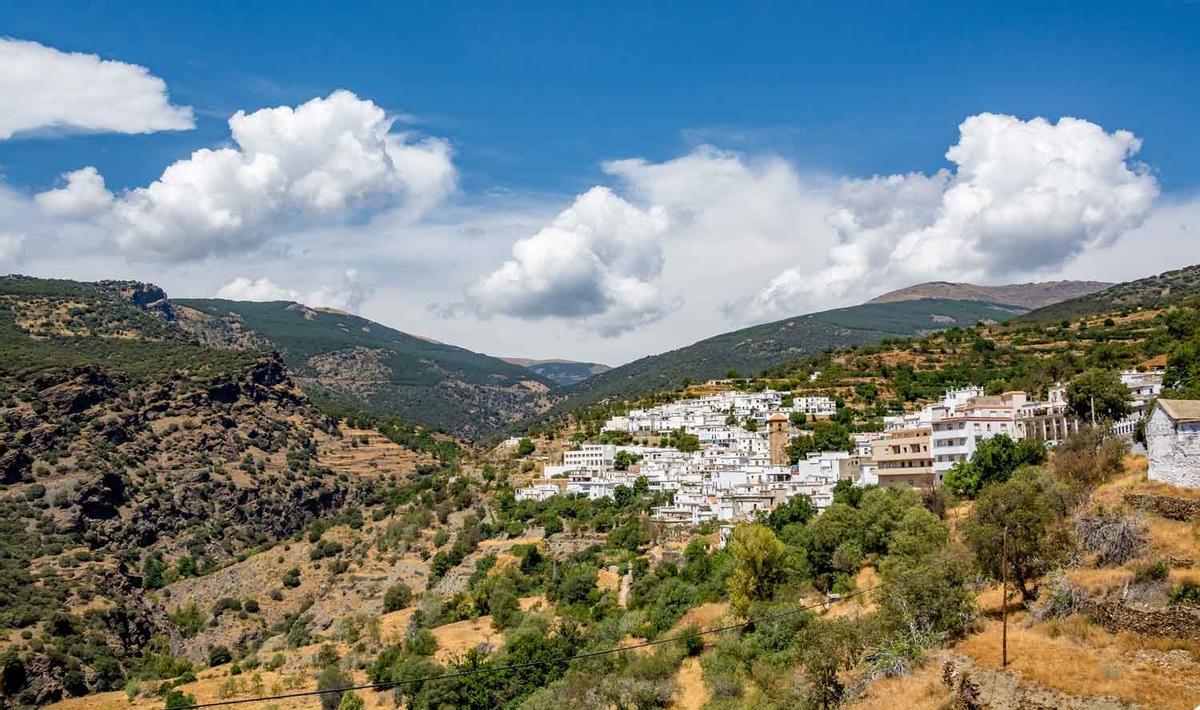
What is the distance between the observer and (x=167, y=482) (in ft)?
Answer: 287

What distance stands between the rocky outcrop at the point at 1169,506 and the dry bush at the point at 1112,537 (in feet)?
3.03

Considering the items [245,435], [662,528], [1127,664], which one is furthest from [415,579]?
[1127,664]

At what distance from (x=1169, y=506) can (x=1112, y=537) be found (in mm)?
2133

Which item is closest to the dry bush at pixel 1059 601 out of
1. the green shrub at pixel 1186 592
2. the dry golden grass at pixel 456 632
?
the green shrub at pixel 1186 592

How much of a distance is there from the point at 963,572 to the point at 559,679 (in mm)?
19090

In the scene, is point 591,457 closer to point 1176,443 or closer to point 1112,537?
point 1176,443

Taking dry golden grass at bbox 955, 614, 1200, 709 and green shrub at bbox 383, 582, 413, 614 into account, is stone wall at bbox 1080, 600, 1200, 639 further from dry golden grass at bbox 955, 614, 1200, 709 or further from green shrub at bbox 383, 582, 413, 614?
green shrub at bbox 383, 582, 413, 614

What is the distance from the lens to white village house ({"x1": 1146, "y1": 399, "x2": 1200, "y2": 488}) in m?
25.7

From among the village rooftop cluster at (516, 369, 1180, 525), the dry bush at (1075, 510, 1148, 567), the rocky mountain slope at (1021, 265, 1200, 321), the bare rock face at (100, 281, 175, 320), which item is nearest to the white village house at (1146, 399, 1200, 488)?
the village rooftop cluster at (516, 369, 1180, 525)

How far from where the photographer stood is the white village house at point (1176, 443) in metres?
25.7

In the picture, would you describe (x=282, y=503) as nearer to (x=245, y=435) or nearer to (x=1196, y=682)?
(x=245, y=435)

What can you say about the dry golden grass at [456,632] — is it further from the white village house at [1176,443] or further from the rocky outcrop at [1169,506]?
the white village house at [1176,443]

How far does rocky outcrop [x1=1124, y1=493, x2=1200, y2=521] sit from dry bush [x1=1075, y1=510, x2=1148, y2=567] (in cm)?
92

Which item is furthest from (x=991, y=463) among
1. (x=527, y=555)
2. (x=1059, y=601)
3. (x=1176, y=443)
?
(x=527, y=555)
